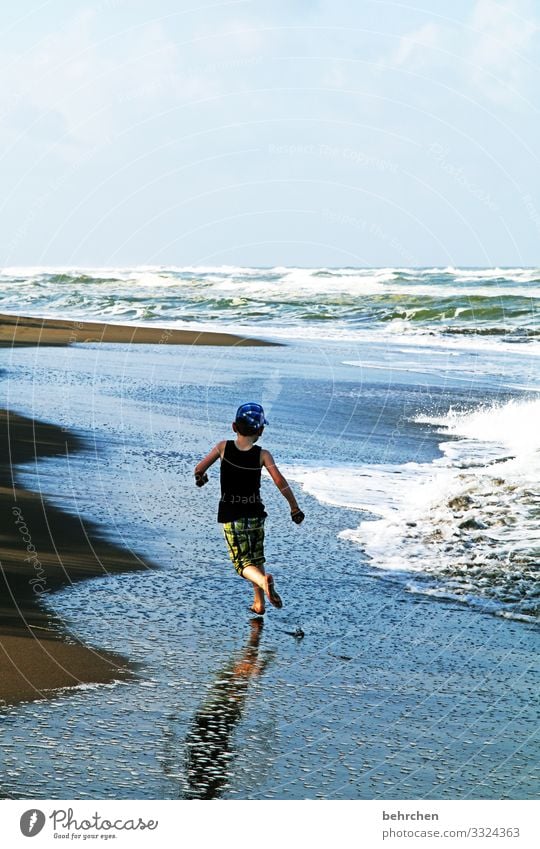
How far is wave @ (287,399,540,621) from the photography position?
8.43m

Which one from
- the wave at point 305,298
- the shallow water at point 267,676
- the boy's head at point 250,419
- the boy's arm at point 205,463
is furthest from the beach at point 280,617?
the wave at point 305,298

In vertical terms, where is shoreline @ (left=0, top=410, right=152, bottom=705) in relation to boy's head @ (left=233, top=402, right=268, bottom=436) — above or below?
below

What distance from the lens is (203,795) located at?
15.8 ft

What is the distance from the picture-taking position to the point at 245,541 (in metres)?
7.38

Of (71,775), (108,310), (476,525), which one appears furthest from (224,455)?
(108,310)

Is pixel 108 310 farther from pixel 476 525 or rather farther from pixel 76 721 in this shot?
pixel 76 721

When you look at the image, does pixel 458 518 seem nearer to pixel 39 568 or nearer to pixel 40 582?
pixel 39 568

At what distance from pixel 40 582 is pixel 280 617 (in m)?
1.70

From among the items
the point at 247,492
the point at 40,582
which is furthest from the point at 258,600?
the point at 40,582

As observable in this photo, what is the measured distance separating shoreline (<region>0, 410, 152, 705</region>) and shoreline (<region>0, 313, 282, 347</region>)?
19285mm

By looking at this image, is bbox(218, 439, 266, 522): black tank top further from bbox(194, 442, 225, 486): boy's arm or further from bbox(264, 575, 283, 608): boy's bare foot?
bbox(264, 575, 283, 608): boy's bare foot

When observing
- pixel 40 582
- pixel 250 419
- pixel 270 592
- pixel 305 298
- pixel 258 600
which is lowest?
pixel 40 582

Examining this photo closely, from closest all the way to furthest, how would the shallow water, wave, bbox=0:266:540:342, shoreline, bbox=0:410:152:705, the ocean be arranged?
the shallow water
shoreline, bbox=0:410:152:705
the ocean
wave, bbox=0:266:540:342

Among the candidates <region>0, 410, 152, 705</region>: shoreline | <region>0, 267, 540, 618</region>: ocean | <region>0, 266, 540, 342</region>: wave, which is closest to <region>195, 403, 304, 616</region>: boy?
<region>0, 410, 152, 705</region>: shoreline
